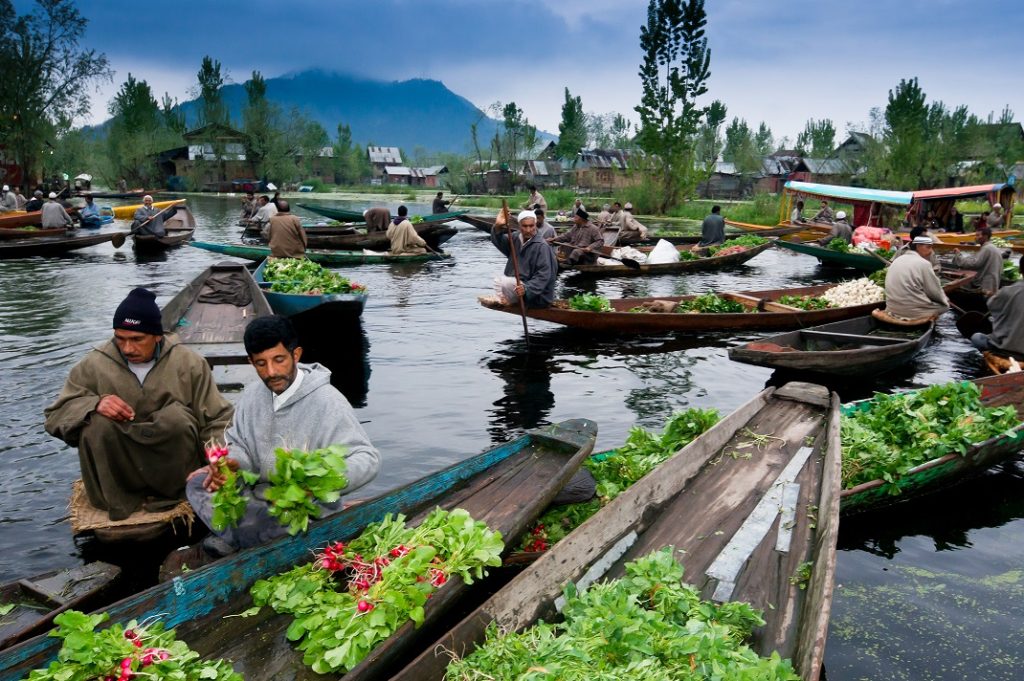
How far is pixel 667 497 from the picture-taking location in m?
5.00

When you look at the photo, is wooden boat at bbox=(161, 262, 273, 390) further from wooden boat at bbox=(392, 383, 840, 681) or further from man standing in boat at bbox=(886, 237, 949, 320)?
man standing in boat at bbox=(886, 237, 949, 320)

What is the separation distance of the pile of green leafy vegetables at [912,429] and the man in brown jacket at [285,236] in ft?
39.4

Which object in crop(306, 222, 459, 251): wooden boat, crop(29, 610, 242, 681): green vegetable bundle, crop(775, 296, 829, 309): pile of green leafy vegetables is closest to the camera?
crop(29, 610, 242, 681): green vegetable bundle

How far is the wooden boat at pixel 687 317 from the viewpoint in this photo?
1133 centimetres

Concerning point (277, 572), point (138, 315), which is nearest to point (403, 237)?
point (138, 315)

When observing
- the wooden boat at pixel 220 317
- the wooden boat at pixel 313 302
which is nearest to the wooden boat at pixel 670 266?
the wooden boat at pixel 313 302

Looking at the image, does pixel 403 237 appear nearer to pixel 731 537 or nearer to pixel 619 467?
pixel 619 467

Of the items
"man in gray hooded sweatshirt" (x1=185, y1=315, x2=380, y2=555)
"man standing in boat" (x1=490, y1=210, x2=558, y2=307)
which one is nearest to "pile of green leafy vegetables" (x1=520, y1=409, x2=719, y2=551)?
"man in gray hooded sweatshirt" (x1=185, y1=315, x2=380, y2=555)

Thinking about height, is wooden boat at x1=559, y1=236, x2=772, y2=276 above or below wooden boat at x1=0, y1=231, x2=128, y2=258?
below

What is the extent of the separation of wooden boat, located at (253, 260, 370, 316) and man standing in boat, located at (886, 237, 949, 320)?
8.58 m

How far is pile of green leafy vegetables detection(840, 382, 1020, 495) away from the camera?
18.9ft

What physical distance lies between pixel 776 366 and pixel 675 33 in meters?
37.4

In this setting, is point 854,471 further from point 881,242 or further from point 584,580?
point 881,242

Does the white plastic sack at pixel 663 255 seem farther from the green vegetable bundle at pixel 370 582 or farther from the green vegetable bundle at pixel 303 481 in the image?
the green vegetable bundle at pixel 303 481
